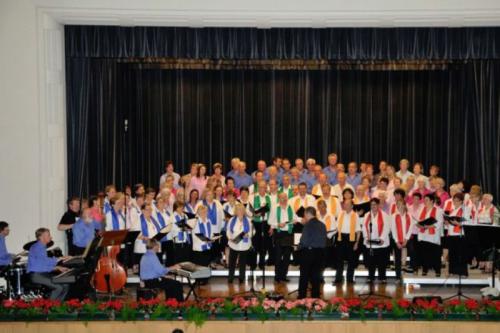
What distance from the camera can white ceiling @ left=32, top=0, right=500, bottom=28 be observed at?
15094 millimetres

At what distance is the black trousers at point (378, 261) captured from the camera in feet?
48.6

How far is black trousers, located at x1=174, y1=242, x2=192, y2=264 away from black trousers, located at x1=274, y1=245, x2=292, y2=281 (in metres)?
1.66

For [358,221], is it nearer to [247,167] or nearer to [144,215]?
[144,215]

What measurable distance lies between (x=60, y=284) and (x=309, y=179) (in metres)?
6.79

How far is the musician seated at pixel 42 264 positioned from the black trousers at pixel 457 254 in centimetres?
718

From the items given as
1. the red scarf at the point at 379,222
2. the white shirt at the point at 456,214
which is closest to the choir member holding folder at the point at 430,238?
the white shirt at the point at 456,214

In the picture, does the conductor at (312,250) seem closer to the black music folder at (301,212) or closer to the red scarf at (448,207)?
the black music folder at (301,212)

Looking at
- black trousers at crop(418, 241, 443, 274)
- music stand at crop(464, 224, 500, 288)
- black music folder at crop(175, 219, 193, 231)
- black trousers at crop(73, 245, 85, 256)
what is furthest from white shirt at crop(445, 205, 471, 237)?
black trousers at crop(73, 245, 85, 256)

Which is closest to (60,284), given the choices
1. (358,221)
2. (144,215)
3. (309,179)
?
(144,215)

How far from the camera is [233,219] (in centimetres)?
1459

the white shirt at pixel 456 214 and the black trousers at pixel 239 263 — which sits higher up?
the white shirt at pixel 456 214

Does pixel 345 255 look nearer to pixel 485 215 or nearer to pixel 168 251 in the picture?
pixel 485 215

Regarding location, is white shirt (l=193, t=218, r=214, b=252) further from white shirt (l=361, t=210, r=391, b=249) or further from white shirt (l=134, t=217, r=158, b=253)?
white shirt (l=361, t=210, r=391, b=249)

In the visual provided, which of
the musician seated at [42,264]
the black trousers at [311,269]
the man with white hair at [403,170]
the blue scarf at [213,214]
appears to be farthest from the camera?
the man with white hair at [403,170]
